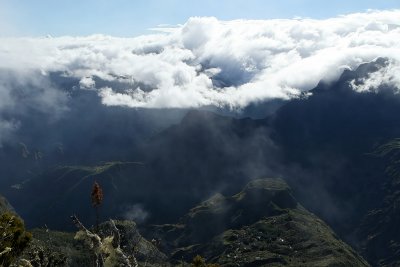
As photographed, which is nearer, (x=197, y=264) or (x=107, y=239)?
(x=107, y=239)

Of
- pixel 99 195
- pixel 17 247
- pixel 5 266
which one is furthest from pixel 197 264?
pixel 99 195

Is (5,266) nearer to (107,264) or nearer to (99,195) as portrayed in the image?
(99,195)

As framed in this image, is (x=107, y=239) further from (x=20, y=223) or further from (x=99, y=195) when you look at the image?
(x=20, y=223)

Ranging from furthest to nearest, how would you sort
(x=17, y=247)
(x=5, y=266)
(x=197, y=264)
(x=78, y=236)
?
(x=197, y=264) < (x=17, y=247) < (x=5, y=266) < (x=78, y=236)

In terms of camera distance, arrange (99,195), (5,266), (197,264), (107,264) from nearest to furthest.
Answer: (107,264) → (99,195) → (5,266) → (197,264)

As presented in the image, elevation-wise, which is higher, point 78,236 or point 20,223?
point 20,223

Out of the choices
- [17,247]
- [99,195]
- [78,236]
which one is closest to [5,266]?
[17,247]

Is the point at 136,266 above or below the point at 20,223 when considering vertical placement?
Answer: below

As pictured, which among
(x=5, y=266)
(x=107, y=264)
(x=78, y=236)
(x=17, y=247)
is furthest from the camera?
(x=17, y=247)

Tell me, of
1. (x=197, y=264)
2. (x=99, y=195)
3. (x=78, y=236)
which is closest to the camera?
(x=78, y=236)

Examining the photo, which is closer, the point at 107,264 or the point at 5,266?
the point at 107,264
